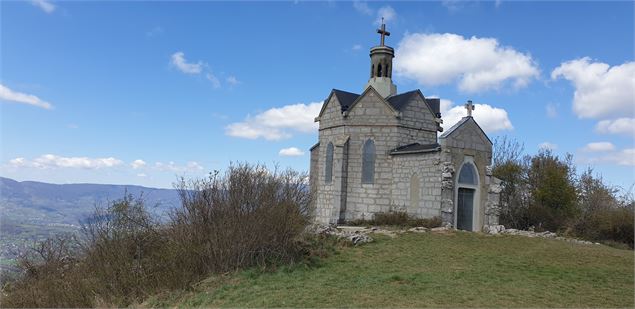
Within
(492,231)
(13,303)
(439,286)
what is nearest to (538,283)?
(439,286)

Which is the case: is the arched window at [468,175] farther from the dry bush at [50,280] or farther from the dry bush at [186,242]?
the dry bush at [50,280]

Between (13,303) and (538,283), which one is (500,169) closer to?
(538,283)

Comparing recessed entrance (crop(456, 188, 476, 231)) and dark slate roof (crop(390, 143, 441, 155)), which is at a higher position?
dark slate roof (crop(390, 143, 441, 155))

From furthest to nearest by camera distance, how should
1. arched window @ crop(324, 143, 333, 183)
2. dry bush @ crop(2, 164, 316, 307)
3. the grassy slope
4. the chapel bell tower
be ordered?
the chapel bell tower → arched window @ crop(324, 143, 333, 183) → dry bush @ crop(2, 164, 316, 307) → the grassy slope

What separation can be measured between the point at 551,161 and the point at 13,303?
25.6 metres

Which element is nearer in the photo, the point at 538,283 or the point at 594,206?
the point at 538,283

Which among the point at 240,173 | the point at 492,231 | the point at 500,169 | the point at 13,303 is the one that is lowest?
the point at 13,303

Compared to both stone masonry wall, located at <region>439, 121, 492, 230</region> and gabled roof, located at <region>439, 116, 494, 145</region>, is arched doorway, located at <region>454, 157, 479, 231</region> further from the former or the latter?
gabled roof, located at <region>439, 116, 494, 145</region>

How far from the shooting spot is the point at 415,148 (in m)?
22.5

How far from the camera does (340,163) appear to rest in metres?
23.7

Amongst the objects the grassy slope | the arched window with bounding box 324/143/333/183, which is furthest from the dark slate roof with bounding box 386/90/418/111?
the grassy slope

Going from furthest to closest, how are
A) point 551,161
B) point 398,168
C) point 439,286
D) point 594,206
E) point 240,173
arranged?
point 551,161 < point 594,206 < point 398,168 < point 240,173 < point 439,286

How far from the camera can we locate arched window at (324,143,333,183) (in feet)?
80.5

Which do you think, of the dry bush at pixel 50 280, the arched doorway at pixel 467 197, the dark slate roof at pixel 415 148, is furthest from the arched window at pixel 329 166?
the dry bush at pixel 50 280
